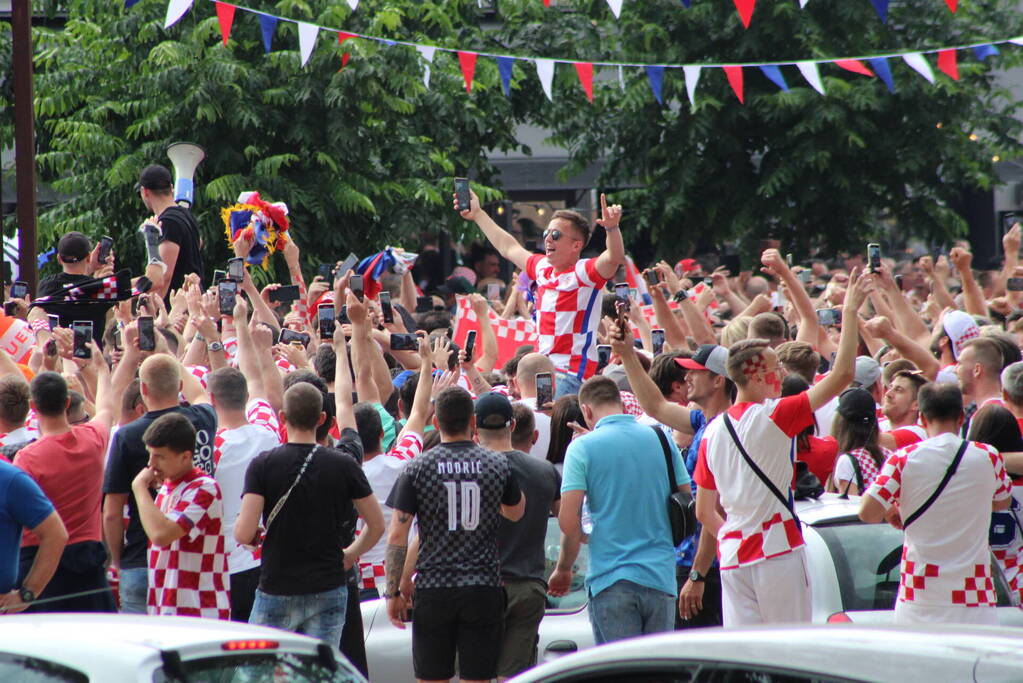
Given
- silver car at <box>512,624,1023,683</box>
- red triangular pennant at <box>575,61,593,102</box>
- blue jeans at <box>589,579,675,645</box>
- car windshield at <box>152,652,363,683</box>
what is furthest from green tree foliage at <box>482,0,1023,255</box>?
silver car at <box>512,624,1023,683</box>

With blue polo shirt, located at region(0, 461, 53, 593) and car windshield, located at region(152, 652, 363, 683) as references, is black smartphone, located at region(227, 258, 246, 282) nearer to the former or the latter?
blue polo shirt, located at region(0, 461, 53, 593)

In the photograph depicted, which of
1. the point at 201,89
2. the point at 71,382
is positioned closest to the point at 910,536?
the point at 71,382

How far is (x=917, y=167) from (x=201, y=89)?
1067cm

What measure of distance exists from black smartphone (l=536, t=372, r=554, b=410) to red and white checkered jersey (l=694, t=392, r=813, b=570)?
170 cm

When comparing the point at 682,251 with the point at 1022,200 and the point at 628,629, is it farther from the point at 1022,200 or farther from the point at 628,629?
the point at 628,629

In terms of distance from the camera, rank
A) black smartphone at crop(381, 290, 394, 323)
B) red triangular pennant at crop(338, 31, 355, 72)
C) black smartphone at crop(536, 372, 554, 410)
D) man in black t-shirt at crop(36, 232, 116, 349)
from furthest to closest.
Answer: red triangular pennant at crop(338, 31, 355, 72) < man in black t-shirt at crop(36, 232, 116, 349) < black smartphone at crop(381, 290, 394, 323) < black smartphone at crop(536, 372, 554, 410)

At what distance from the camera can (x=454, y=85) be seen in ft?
59.3

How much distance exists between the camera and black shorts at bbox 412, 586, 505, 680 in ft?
20.0

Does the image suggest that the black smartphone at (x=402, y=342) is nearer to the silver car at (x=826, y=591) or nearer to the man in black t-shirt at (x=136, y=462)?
the silver car at (x=826, y=591)

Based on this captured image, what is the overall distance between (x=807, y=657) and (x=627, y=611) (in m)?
3.46

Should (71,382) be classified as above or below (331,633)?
above

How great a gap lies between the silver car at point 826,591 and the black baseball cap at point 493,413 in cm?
97

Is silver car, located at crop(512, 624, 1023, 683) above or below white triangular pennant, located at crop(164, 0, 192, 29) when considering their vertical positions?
below

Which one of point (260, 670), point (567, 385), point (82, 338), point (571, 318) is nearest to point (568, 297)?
point (571, 318)
